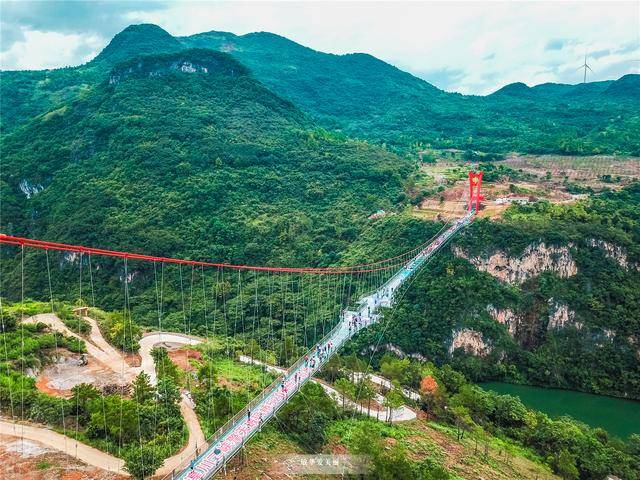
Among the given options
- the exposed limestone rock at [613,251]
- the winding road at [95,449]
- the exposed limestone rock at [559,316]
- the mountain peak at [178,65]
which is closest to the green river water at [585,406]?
the exposed limestone rock at [559,316]

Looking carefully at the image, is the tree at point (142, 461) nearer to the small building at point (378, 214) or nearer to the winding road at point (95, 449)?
the winding road at point (95, 449)

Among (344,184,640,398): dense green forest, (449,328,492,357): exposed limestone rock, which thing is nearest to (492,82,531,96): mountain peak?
(344,184,640,398): dense green forest

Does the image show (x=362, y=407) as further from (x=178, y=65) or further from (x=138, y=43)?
(x=138, y=43)

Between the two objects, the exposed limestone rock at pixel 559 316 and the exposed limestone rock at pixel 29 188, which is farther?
the exposed limestone rock at pixel 29 188

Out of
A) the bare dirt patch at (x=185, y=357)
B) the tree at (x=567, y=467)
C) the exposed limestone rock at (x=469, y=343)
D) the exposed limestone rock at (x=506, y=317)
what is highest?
the bare dirt patch at (x=185, y=357)

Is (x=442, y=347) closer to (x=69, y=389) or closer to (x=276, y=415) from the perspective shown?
(x=276, y=415)

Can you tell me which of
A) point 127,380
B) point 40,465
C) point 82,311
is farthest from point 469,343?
point 40,465

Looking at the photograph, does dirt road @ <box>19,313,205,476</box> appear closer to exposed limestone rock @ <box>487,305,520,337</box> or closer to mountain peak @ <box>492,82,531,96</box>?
exposed limestone rock @ <box>487,305,520,337</box>
